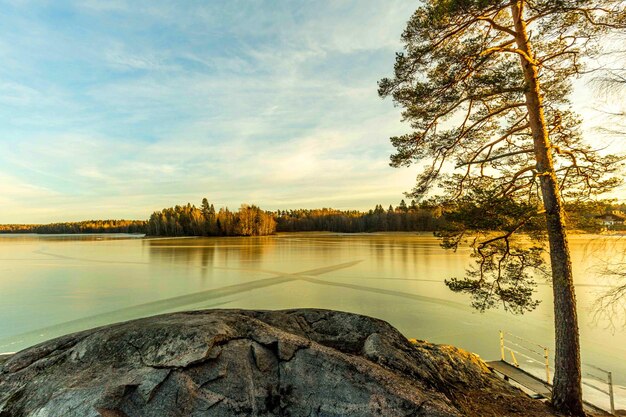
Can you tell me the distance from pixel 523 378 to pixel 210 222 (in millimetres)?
94504

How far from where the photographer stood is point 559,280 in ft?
19.5

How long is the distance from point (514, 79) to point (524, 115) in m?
1.32

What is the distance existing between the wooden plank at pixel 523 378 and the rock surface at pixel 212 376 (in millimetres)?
3723

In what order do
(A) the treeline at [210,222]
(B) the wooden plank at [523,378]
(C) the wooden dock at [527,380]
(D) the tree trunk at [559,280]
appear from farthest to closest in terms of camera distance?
(A) the treeline at [210,222] < (B) the wooden plank at [523,378] < (C) the wooden dock at [527,380] < (D) the tree trunk at [559,280]

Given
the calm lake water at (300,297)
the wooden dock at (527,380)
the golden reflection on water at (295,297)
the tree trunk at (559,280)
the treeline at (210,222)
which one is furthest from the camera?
the treeline at (210,222)

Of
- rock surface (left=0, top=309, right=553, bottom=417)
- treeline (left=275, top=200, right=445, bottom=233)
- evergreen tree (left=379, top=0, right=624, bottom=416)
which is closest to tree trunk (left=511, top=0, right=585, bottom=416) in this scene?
evergreen tree (left=379, top=0, right=624, bottom=416)

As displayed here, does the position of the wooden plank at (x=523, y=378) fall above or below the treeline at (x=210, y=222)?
below

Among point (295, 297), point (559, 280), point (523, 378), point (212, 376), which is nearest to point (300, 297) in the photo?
point (295, 297)

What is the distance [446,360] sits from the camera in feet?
18.1

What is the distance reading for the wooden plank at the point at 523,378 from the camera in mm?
6805

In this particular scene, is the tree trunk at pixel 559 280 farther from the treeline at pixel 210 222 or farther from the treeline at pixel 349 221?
the treeline at pixel 210 222

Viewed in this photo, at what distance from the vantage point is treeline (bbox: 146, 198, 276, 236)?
3723 inches

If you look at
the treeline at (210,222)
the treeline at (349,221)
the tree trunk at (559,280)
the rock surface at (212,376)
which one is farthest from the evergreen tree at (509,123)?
the treeline at (210,222)

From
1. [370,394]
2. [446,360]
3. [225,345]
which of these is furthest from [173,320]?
[446,360]
